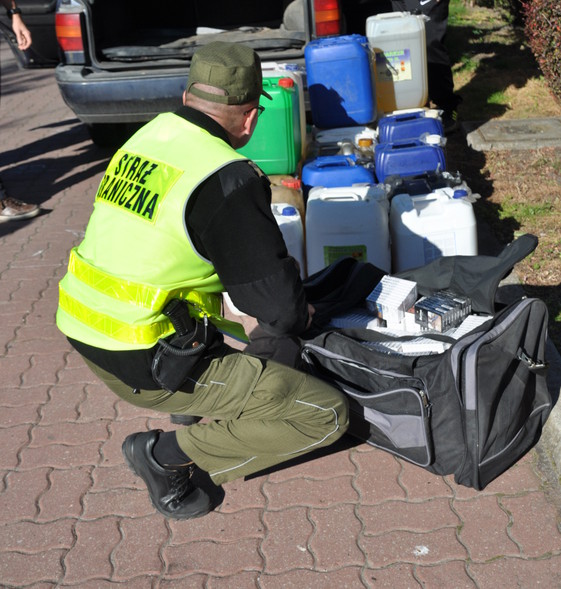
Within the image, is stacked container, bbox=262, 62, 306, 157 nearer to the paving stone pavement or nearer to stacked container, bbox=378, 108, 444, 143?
stacked container, bbox=378, 108, 444, 143

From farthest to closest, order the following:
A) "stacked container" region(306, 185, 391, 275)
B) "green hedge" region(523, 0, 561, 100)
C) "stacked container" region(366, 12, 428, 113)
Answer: "green hedge" region(523, 0, 561, 100)
"stacked container" region(366, 12, 428, 113)
"stacked container" region(306, 185, 391, 275)

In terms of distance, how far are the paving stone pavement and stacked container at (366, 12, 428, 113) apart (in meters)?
3.33

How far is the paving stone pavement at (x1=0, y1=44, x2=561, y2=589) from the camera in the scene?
2.57 m

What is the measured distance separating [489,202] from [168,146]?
3.26m

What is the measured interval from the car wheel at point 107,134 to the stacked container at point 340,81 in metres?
2.51

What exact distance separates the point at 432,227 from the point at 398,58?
2333mm

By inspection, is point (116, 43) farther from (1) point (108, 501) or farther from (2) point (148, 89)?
(1) point (108, 501)

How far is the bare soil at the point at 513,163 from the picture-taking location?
13.9 ft

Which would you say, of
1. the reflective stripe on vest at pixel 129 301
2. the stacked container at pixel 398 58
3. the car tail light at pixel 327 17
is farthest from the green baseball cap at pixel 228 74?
the stacked container at pixel 398 58

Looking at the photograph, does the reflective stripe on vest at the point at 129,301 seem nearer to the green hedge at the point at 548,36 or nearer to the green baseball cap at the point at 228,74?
the green baseball cap at the point at 228,74

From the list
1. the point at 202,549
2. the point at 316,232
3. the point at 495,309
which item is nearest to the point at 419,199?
the point at 316,232

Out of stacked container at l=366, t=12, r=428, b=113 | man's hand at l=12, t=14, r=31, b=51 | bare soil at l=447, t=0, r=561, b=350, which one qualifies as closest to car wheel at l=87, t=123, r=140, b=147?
man's hand at l=12, t=14, r=31, b=51

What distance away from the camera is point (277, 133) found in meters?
4.52

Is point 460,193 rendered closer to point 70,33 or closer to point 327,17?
point 327,17
